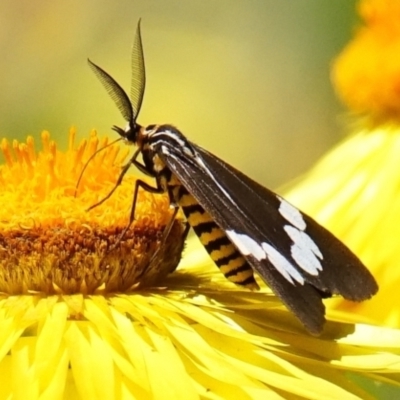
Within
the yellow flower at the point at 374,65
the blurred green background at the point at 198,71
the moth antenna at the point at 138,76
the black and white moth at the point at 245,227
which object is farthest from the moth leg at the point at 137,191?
the blurred green background at the point at 198,71

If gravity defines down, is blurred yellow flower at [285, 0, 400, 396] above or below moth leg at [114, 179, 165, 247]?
above

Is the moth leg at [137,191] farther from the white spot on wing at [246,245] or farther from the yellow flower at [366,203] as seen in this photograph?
the yellow flower at [366,203]

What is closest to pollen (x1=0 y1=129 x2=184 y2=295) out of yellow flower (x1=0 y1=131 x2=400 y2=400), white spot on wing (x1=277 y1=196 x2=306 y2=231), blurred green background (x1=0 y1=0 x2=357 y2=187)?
yellow flower (x1=0 y1=131 x2=400 y2=400)

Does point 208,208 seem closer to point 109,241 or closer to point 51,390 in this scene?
point 109,241

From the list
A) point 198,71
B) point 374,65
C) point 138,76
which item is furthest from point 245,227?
point 198,71

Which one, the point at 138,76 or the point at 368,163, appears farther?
the point at 368,163

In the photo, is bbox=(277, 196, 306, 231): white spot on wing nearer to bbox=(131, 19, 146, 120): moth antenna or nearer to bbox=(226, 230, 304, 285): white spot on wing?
bbox=(226, 230, 304, 285): white spot on wing

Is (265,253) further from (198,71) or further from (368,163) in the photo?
(198,71)
